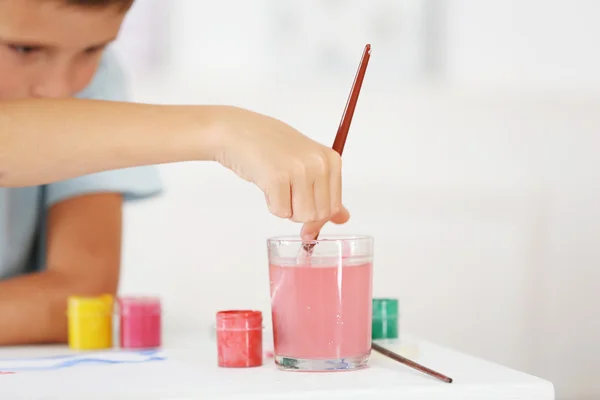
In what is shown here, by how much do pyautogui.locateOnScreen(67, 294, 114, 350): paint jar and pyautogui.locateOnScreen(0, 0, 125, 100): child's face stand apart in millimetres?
228

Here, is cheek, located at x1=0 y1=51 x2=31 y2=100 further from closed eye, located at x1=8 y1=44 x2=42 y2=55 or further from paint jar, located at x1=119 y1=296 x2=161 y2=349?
paint jar, located at x1=119 y1=296 x2=161 y2=349

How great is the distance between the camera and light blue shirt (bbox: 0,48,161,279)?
3.67 ft

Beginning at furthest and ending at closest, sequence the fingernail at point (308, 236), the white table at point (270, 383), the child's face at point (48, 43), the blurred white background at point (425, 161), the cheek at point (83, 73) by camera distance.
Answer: the blurred white background at point (425, 161) → the cheek at point (83, 73) → the child's face at point (48, 43) → the fingernail at point (308, 236) → the white table at point (270, 383)

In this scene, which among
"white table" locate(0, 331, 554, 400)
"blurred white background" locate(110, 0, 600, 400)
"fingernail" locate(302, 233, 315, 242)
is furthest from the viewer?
"blurred white background" locate(110, 0, 600, 400)

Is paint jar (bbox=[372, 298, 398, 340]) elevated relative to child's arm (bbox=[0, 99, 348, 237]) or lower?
lower

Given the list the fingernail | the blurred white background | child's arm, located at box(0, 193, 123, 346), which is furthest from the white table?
the blurred white background

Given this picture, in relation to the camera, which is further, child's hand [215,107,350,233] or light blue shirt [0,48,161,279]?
A: light blue shirt [0,48,161,279]

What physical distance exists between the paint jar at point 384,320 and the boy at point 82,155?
16cm

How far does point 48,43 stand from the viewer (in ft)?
2.80

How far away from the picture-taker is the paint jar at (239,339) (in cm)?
72

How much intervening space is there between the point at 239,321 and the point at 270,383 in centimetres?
12

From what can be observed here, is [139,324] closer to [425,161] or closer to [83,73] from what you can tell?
[83,73]

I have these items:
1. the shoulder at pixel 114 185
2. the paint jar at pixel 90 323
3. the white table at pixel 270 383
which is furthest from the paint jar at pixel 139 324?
the shoulder at pixel 114 185

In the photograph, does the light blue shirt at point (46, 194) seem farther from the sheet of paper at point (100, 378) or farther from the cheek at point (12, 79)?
the sheet of paper at point (100, 378)
